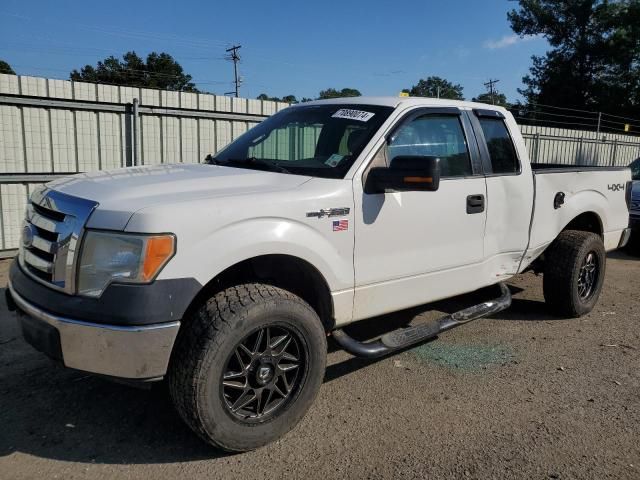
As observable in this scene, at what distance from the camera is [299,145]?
12.9 feet

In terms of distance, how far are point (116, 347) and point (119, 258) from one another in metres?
0.42

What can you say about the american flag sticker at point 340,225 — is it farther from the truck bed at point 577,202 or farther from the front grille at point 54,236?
the truck bed at point 577,202

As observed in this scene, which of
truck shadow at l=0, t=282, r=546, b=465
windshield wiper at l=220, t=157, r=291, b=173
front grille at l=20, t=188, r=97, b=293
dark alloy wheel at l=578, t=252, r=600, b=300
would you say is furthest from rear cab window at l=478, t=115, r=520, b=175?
front grille at l=20, t=188, r=97, b=293

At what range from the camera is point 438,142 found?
3.98m

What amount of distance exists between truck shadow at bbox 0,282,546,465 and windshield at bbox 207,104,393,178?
1.55m

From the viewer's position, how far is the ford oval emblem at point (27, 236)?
298 cm

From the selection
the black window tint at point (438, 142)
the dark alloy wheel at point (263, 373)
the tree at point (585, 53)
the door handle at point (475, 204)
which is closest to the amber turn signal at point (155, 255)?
the dark alloy wheel at point (263, 373)

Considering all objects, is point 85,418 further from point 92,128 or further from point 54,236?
point 92,128

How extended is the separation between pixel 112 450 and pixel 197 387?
740 mm

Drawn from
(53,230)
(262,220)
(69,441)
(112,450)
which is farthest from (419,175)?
(69,441)

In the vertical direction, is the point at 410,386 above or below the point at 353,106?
below

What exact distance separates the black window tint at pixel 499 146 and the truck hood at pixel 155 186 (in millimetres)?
1853

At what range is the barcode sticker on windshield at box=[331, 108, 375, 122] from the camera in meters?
3.74

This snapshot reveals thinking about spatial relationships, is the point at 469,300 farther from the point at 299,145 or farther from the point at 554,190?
the point at 299,145
